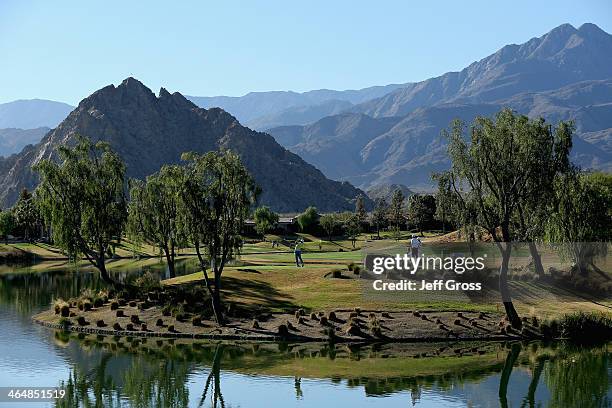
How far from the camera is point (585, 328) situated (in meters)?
52.9

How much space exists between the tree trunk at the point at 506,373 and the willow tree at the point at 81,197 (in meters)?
34.2

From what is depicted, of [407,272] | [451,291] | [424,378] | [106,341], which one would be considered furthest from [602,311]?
[106,341]

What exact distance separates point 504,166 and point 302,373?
20.6 m

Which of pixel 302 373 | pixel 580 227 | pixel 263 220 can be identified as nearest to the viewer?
pixel 302 373

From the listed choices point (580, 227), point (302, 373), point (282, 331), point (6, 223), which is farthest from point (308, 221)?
point (302, 373)

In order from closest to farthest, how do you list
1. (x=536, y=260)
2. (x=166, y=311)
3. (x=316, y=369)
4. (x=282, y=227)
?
(x=316, y=369) < (x=166, y=311) < (x=536, y=260) < (x=282, y=227)

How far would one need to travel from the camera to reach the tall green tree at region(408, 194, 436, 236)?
15625cm

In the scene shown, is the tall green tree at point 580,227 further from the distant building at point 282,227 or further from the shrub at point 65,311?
the distant building at point 282,227

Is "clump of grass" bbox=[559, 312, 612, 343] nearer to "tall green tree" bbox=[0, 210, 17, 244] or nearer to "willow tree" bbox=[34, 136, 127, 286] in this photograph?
"willow tree" bbox=[34, 136, 127, 286]

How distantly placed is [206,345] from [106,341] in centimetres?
734

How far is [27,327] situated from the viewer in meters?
59.0

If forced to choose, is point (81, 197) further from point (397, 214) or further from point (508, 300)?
point (397, 214)

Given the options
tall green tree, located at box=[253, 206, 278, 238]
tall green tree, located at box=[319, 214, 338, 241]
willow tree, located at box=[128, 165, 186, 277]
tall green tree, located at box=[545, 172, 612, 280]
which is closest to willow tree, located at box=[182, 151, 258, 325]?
willow tree, located at box=[128, 165, 186, 277]

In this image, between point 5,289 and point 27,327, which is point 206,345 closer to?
point 27,327
